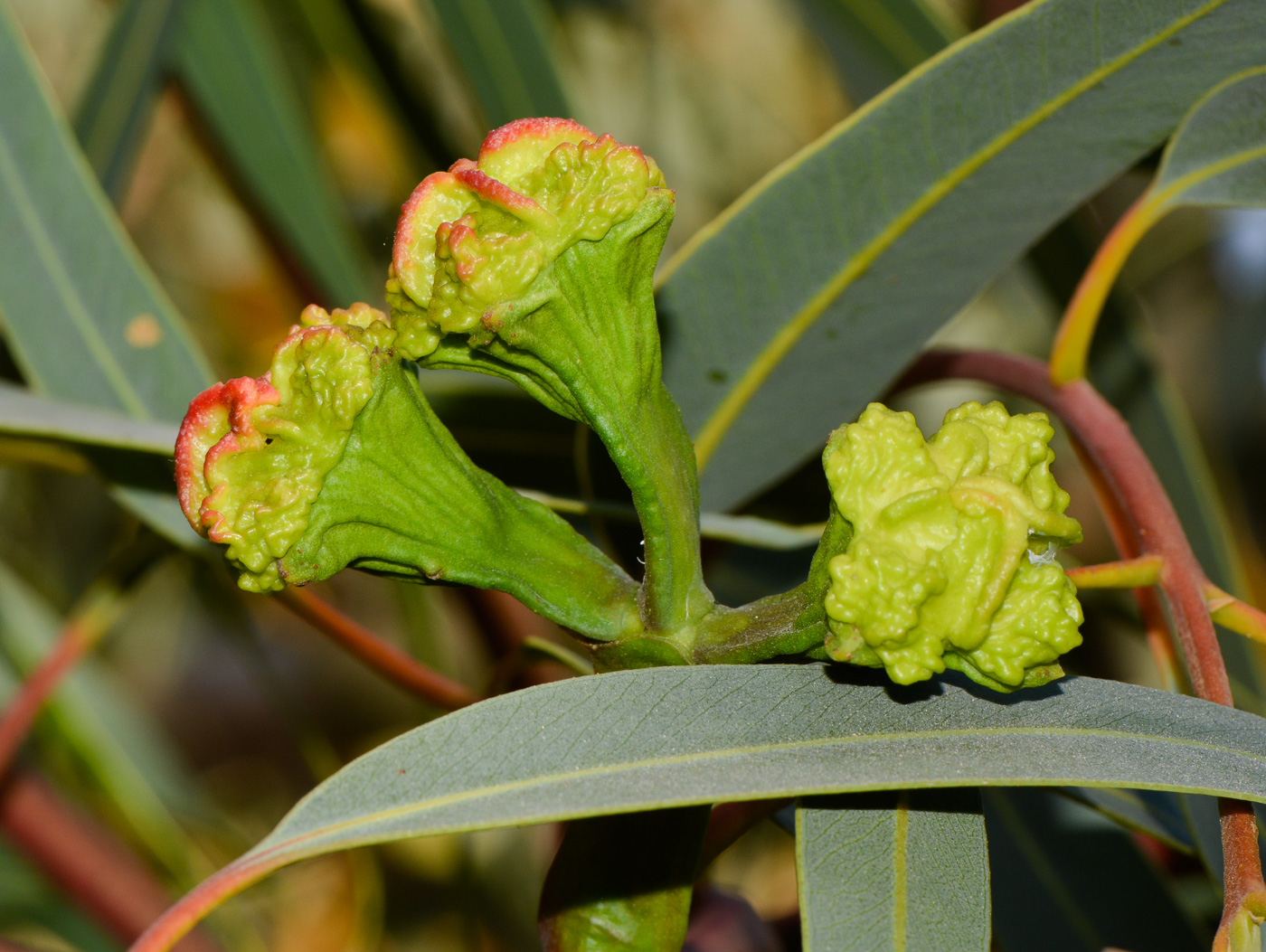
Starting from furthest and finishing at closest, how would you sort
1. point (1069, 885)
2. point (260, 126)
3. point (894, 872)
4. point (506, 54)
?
1. point (260, 126)
2. point (506, 54)
3. point (1069, 885)
4. point (894, 872)

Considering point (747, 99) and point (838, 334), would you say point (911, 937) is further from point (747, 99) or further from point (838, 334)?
point (747, 99)

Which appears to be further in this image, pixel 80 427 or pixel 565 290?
pixel 80 427

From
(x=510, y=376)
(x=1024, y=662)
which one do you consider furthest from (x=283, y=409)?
(x=1024, y=662)

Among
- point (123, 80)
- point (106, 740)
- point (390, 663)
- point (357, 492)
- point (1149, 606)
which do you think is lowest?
point (1149, 606)

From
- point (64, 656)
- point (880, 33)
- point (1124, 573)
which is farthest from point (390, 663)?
point (880, 33)

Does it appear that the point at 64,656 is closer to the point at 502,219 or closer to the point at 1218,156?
the point at 502,219

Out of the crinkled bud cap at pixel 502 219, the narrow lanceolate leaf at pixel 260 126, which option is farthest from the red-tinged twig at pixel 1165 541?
the narrow lanceolate leaf at pixel 260 126
